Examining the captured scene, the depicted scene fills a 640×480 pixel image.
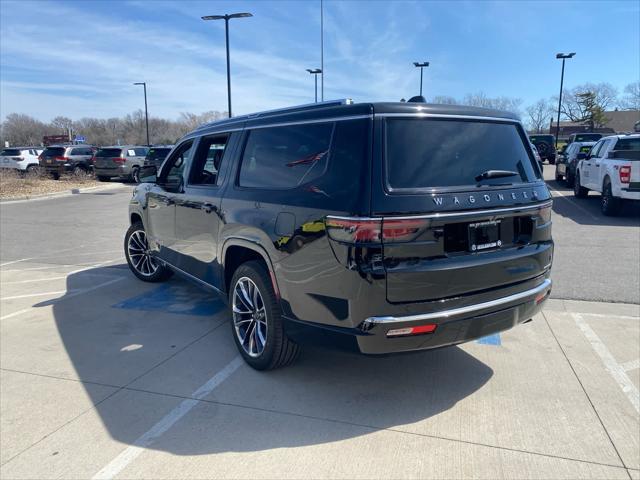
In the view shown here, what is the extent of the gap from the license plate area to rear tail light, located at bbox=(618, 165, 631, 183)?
32.0 feet

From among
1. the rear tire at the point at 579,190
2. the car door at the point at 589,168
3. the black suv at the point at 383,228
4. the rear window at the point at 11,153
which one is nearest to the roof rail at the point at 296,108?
the black suv at the point at 383,228

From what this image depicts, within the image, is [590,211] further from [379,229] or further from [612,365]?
[379,229]

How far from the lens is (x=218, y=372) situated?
386cm

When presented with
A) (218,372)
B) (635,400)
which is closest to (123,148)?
(218,372)

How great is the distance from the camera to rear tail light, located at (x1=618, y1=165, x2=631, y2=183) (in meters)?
10.9

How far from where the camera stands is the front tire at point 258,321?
139 inches

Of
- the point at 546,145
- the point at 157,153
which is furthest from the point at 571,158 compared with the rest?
the point at 157,153

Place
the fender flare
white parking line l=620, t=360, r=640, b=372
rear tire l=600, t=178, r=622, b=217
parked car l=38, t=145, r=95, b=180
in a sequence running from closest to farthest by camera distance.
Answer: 1. the fender flare
2. white parking line l=620, t=360, r=640, b=372
3. rear tire l=600, t=178, r=622, b=217
4. parked car l=38, t=145, r=95, b=180

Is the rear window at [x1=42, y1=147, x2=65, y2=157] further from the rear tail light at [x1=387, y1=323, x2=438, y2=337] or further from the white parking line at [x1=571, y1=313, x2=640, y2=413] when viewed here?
the rear tail light at [x1=387, y1=323, x2=438, y2=337]

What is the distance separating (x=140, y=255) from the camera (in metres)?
6.53

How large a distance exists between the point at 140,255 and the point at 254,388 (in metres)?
3.62

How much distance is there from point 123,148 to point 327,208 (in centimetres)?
2332

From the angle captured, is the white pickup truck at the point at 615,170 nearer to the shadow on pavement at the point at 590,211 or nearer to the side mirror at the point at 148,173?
the shadow on pavement at the point at 590,211

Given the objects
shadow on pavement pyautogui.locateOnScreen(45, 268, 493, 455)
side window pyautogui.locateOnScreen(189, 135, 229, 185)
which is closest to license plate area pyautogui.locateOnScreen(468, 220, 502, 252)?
shadow on pavement pyautogui.locateOnScreen(45, 268, 493, 455)
